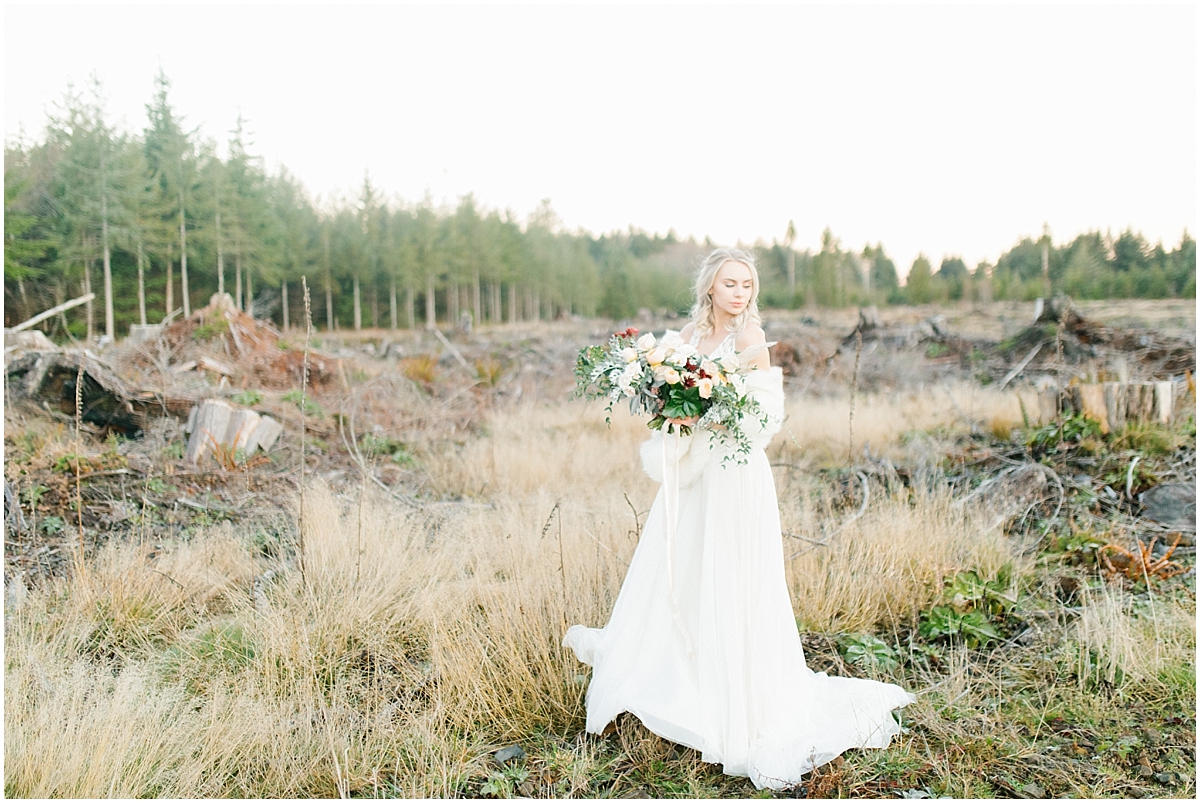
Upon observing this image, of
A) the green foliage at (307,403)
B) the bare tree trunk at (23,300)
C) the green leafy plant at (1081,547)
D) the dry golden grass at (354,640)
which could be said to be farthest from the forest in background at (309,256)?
the green foliage at (307,403)

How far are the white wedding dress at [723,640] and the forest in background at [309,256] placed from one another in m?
0.81

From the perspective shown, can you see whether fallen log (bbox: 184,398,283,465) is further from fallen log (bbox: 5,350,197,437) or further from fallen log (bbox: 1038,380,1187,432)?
fallen log (bbox: 1038,380,1187,432)

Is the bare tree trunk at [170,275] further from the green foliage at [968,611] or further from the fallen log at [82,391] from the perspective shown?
the green foliage at [968,611]

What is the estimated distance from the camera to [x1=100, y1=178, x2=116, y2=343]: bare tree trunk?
13.5 meters

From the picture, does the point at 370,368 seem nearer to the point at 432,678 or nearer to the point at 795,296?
the point at 432,678

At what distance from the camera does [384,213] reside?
27203mm

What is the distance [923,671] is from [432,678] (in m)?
2.47

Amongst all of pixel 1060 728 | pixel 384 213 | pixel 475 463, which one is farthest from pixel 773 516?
pixel 384 213

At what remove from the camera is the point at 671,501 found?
9.93 ft

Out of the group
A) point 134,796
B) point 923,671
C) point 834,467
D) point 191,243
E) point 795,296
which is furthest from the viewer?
point 795,296

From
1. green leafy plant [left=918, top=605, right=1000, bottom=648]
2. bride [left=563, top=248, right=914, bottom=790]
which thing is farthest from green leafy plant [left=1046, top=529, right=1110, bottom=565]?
bride [left=563, top=248, right=914, bottom=790]

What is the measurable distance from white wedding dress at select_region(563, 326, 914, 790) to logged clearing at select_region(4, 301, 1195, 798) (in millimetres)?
158

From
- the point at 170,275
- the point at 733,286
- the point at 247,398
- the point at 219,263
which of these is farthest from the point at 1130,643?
the point at 219,263

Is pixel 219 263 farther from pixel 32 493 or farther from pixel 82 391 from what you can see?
pixel 32 493
